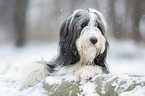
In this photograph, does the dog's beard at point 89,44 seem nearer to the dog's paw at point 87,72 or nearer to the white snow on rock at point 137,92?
the dog's paw at point 87,72

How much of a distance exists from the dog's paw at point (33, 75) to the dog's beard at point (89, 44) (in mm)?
603

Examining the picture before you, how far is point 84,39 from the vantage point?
2684 millimetres

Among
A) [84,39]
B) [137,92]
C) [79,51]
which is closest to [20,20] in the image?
[79,51]

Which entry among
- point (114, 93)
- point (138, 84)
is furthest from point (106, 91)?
point (138, 84)

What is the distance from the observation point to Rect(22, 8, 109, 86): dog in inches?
107

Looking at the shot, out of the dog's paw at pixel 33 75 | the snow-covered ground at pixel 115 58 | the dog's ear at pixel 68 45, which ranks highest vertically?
the dog's ear at pixel 68 45

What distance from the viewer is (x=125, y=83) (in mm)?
2127

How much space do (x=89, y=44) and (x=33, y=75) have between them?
91 centimetres

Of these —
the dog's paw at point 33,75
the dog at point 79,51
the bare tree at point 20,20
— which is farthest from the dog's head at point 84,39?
the bare tree at point 20,20

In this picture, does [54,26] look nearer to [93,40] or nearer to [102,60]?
[102,60]

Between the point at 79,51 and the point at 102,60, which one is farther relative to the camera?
the point at 102,60

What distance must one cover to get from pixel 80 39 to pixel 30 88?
887 mm

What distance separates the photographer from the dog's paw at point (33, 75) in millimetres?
3020

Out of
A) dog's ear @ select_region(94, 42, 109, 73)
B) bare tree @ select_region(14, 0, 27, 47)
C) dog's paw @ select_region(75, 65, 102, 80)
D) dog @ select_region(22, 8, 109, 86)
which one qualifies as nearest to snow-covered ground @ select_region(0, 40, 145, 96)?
bare tree @ select_region(14, 0, 27, 47)
